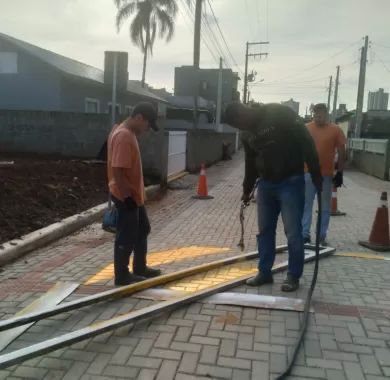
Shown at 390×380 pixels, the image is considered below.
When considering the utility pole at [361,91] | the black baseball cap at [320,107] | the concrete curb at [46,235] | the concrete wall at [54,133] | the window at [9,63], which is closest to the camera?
the concrete curb at [46,235]

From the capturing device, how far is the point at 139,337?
3285 millimetres

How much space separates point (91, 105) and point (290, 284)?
20.4 m

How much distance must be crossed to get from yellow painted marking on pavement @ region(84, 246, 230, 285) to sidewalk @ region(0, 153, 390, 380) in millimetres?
12

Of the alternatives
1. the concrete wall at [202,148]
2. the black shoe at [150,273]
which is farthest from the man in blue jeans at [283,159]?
the concrete wall at [202,148]

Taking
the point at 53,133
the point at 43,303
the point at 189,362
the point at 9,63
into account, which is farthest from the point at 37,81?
the point at 189,362

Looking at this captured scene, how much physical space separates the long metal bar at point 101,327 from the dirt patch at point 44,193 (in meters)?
2.79

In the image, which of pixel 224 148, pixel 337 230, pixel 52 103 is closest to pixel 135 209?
pixel 337 230

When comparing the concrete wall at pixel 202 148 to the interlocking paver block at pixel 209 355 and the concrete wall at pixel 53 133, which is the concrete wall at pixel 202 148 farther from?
the interlocking paver block at pixel 209 355

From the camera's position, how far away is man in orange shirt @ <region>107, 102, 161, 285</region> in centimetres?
404

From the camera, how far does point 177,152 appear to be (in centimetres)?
1422

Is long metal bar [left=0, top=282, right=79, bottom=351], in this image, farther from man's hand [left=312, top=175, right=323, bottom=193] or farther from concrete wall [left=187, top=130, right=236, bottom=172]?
concrete wall [left=187, top=130, right=236, bottom=172]

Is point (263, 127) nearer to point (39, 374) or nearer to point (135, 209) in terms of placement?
point (135, 209)

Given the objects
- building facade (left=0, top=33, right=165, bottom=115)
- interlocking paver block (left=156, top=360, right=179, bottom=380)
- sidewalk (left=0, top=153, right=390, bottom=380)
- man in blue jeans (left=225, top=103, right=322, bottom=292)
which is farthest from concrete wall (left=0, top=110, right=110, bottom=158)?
interlocking paver block (left=156, top=360, right=179, bottom=380)

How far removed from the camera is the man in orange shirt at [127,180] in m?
4.04
